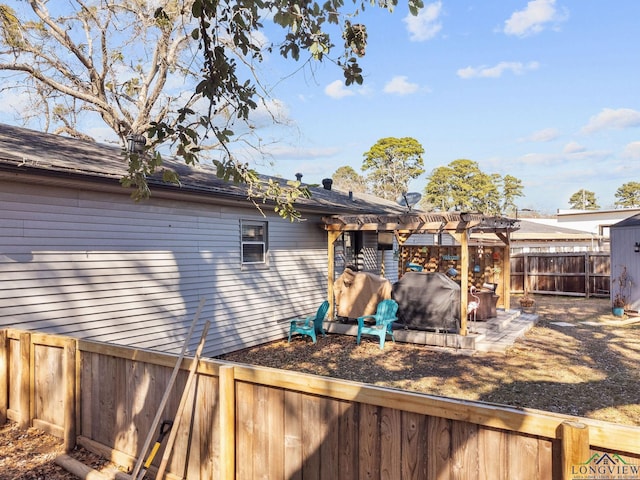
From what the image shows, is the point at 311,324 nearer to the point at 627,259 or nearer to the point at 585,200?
the point at 627,259

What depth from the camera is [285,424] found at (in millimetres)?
2613

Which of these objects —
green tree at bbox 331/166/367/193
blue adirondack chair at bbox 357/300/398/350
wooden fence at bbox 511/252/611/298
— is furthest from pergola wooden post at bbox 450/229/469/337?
Result: green tree at bbox 331/166/367/193

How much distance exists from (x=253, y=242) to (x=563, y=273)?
1266 centimetres

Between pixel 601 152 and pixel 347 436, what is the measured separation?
A: 2459 inches

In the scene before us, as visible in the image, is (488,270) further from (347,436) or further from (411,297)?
(347,436)

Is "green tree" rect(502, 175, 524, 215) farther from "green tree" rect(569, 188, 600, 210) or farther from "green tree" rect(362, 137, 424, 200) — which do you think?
"green tree" rect(569, 188, 600, 210)

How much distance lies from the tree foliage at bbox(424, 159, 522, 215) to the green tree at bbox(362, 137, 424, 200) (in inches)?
87.5

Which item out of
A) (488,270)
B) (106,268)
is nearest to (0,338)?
(106,268)

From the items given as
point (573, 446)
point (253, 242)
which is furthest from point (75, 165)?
point (573, 446)

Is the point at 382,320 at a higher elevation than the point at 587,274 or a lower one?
lower

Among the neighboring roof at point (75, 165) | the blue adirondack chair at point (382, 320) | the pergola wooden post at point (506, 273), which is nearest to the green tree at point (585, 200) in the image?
the pergola wooden post at point (506, 273)

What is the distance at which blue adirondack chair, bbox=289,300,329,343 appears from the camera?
8812 millimetres

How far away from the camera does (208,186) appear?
7.43m

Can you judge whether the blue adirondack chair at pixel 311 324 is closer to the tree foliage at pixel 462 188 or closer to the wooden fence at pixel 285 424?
the wooden fence at pixel 285 424
